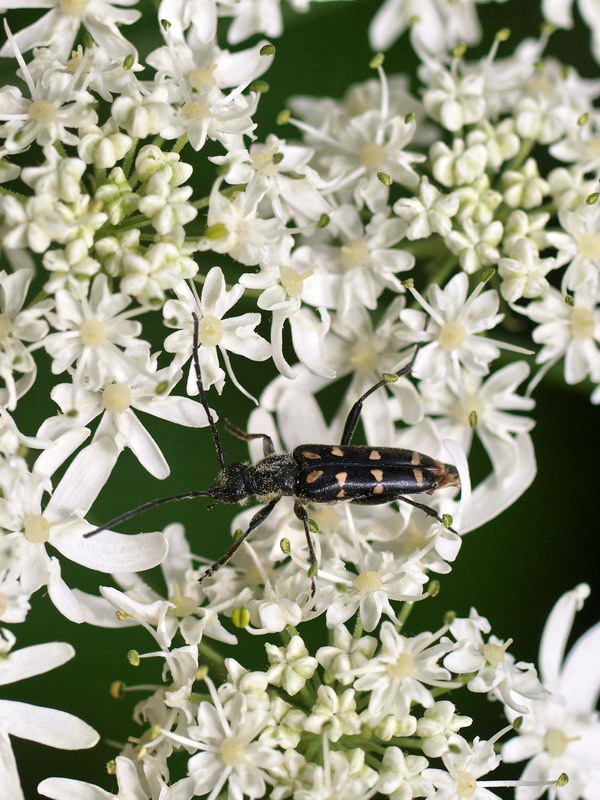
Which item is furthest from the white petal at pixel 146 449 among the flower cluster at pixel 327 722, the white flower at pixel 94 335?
the flower cluster at pixel 327 722

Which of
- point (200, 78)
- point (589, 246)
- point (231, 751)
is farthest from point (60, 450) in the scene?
point (589, 246)

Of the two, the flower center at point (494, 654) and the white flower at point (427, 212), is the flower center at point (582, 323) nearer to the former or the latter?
the white flower at point (427, 212)

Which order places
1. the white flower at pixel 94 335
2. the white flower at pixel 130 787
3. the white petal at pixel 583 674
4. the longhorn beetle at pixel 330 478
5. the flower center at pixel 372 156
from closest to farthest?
the white flower at pixel 94 335, the white flower at pixel 130 787, the longhorn beetle at pixel 330 478, the flower center at pixel 372 156, the white petal at pixel 583 674

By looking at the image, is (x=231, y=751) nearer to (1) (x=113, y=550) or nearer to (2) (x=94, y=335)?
(1) (x=113, y=550)

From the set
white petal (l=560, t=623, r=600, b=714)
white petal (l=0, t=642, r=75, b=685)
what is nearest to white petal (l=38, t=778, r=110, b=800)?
white petal (l=0, t=642, r=75, b=685)

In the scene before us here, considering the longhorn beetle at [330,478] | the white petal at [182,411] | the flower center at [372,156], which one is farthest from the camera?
the flower center at [372,156]

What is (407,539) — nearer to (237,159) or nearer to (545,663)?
(545,663)
